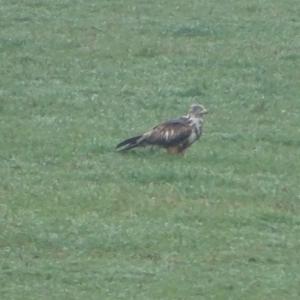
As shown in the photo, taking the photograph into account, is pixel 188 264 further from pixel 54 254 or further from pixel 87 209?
pixel 87 209

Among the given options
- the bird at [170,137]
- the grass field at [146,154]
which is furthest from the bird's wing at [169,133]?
the grass field at [146,154]

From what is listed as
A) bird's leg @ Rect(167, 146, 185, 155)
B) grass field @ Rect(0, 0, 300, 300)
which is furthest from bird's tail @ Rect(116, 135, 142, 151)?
bird's leg @ Rect(167, 146, 185, 155)

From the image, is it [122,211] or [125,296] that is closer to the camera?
[125,296]

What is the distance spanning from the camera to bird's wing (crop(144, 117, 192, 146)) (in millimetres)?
16141

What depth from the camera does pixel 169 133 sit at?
53.2 feet

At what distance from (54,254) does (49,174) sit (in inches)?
120

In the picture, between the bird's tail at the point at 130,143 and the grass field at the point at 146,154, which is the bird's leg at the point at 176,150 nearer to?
the grass field at the point at 146,154

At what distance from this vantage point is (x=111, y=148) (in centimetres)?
1644

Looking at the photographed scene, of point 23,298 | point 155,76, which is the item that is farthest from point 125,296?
point 155,76

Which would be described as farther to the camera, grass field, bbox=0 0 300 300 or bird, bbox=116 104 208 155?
bird, bbox=116 104 208 155

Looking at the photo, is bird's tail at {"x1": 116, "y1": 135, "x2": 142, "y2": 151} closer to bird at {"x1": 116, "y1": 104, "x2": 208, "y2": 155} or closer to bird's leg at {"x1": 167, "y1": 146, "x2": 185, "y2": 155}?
bird at {"x1": 116, "y1": 104, "x2": 208, "y2": 155}

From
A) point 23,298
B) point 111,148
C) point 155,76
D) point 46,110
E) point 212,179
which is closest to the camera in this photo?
point 23,298

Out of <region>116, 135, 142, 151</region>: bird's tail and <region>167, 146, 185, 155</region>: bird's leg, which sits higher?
<region>116, 135, 142, 151</region>: bird's tail

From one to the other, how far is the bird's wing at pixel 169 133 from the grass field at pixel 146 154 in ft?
0.57
